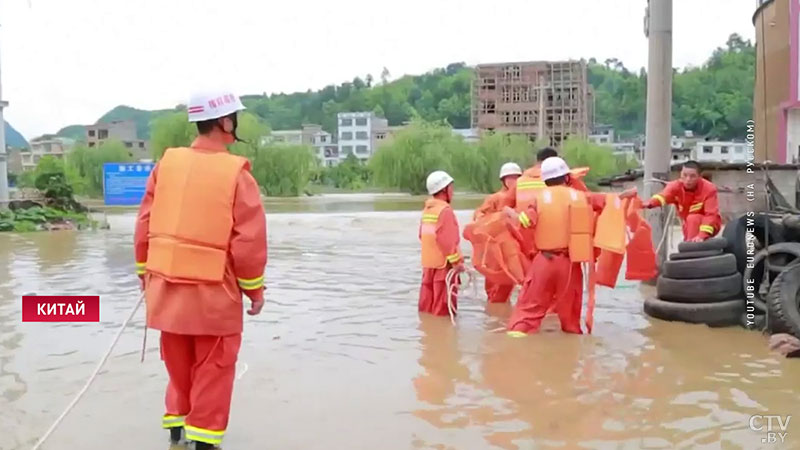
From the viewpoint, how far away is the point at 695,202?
9.10 metres

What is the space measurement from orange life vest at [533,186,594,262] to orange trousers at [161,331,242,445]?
355 centimetres

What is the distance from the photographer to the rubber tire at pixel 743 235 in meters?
7.58

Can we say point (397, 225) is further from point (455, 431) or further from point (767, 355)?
point (455, 431)

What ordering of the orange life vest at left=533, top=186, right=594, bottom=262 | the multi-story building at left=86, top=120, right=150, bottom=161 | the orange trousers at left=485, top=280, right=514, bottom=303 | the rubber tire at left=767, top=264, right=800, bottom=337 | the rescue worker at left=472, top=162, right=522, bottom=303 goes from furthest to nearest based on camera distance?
the multi-story building at left=86, top=120, right=150, bottom=161 → the orange trousers at left=485, top=280, right=514, bottom=303 → the rescue worker at left=472, top=162, right=522, bottom=303 → the orange life vest at left=533, top=186, right=594, bottom=262 → the rubber tire at left=767, top=264, right=800, bottom=337

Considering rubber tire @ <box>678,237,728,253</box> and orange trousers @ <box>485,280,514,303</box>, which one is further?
orange trousers @ <box>485,280,514,303</box>

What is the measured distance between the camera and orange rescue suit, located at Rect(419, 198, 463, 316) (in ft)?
26.0

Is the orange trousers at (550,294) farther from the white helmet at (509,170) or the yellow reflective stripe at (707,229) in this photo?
the yellow reflective stripe at (707,229)

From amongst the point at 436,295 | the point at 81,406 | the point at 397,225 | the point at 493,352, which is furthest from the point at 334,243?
the point at 81,406

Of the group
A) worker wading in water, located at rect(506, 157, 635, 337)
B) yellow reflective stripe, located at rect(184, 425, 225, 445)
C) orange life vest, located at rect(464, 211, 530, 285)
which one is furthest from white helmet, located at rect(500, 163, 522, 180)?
yellow reflective stripe, located at rect(184, 425, 225, 445)

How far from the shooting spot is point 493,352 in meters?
6.73

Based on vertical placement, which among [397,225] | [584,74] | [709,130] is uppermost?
[584,74]

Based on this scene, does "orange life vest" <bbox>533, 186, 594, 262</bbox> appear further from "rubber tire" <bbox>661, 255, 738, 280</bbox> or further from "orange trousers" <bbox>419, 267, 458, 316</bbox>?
"orange trousers" <bbox>419, 267, 458, 316</bbox>

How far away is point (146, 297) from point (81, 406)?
4.53 feet

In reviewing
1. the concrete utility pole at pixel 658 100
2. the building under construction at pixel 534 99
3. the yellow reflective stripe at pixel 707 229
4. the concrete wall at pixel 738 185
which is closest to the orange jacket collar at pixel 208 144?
the yellow reflective stripe at pixel 707 229
